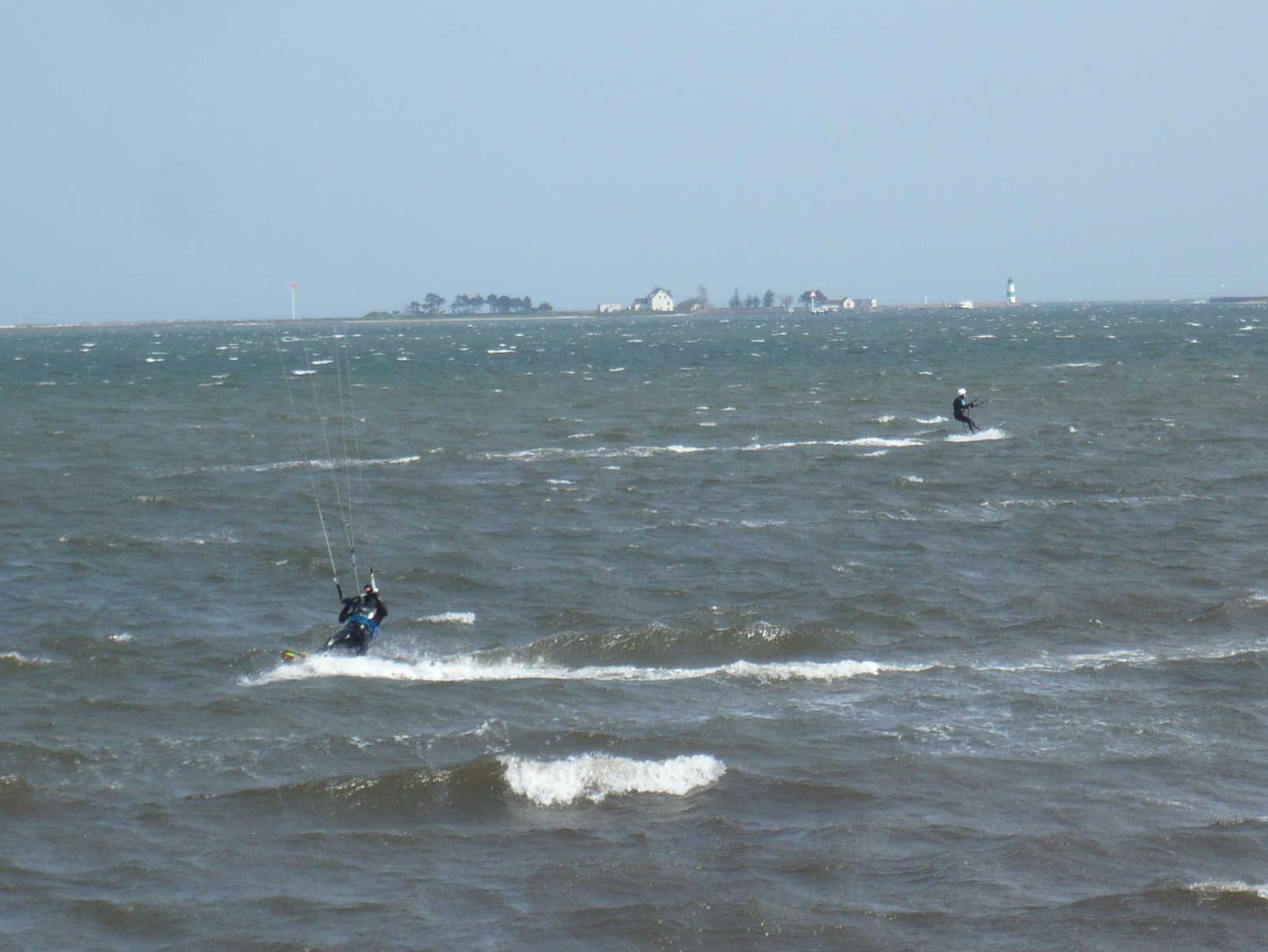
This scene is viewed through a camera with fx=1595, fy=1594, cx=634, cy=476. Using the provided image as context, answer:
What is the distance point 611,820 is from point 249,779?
409 cm

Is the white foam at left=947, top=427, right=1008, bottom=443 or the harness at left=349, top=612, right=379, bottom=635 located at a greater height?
the harness at left=349, top=612, right=379, bottom=635

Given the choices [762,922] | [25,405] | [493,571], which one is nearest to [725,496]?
[493,571]

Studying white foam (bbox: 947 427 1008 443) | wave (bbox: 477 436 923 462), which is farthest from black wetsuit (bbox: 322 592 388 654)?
white foam (bbox: 947 427 1008 443)

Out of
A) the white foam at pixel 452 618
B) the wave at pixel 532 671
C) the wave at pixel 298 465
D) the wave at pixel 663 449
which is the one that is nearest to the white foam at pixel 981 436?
the wave at pixel 663 449

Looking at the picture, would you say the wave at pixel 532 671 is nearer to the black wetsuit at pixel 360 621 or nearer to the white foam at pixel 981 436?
the black wetsuit at pixel 360 621

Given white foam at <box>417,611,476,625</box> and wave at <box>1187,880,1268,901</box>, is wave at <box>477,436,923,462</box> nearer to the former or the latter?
white foam at <box>417,611,476,625</box>

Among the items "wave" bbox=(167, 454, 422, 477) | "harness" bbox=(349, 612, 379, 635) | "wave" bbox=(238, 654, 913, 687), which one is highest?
"harness" bbox=(349, 612, 379, 635)

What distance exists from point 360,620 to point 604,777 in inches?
230

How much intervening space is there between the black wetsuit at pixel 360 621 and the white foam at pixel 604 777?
16.1 feet

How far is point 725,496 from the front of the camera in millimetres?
36000

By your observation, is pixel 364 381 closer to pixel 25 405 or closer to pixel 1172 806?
pixel 25 405

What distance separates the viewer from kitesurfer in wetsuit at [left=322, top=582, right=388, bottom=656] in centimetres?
2119

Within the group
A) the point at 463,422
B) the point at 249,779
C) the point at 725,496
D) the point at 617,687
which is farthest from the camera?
the point at 463,422

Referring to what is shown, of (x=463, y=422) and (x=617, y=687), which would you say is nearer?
(x=617, y=687)
